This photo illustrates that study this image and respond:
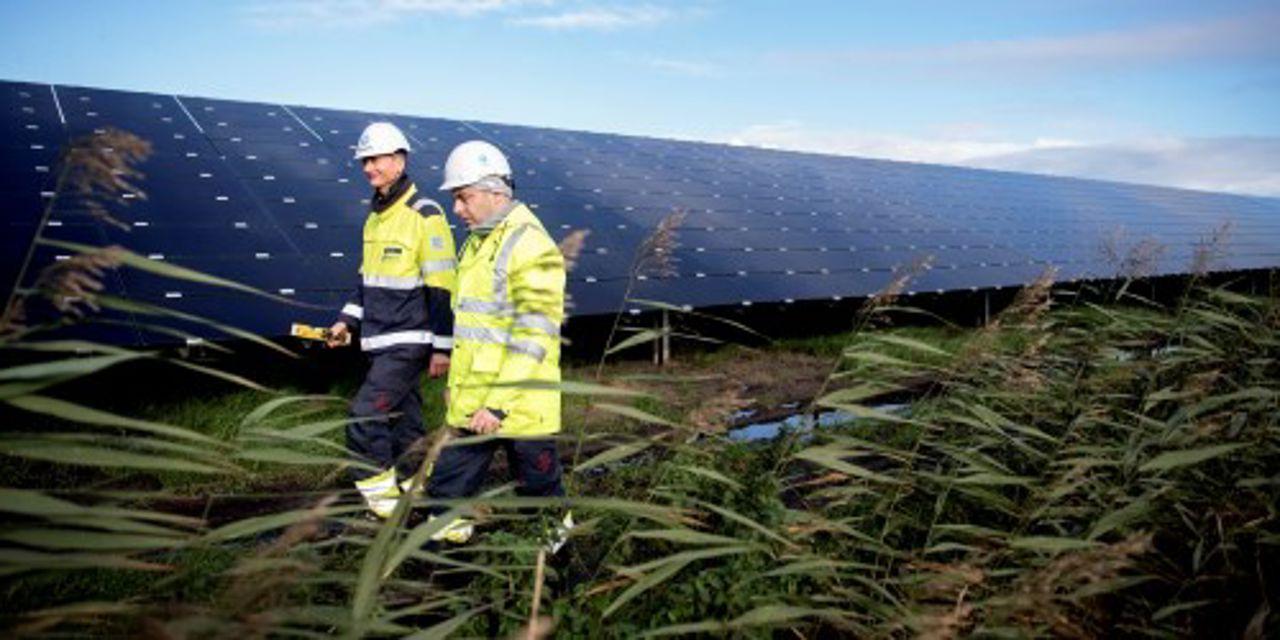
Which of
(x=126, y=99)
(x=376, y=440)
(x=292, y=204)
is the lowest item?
(x=376, y=440)

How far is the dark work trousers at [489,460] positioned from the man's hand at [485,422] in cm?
14

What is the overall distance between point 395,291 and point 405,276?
11 centimetres

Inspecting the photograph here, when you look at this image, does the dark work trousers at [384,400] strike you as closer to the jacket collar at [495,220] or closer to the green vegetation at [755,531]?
the green vegetation at [755,531]

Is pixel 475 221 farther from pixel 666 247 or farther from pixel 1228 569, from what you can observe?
pixel 1228 569

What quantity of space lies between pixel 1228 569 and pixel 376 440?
3704 mm

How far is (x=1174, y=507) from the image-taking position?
2.68 meters

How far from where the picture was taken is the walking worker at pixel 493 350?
3367mm

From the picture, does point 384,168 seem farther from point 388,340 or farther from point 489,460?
point 489,460

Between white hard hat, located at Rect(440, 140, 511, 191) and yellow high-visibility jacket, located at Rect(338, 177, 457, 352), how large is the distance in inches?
31.9

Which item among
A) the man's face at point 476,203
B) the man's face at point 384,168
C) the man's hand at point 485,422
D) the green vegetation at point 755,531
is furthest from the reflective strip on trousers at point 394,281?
the green vegetation at point 755,531

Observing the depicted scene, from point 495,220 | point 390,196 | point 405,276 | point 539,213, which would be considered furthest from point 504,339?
point 539,213

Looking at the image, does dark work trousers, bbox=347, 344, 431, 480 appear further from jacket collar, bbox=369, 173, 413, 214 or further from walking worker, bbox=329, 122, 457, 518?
jacket collar, bbox=369, 173, 413, 214

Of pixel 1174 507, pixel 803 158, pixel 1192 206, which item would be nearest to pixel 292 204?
pixel 1174 507

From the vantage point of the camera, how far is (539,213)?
9.55 metres
